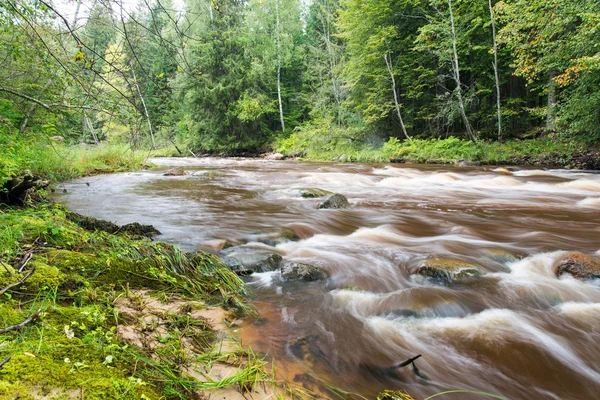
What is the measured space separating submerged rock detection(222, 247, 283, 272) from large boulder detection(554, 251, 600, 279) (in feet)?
10.9

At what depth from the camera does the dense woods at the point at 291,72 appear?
2572 millimetres

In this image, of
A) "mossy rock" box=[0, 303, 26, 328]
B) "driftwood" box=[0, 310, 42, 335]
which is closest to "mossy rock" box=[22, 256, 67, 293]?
"mossy rock" box=[0, 303, 26, 328]

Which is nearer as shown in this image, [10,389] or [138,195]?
[10,389]

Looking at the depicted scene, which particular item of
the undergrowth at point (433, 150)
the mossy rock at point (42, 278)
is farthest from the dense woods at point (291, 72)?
the mossy rock at point (42, 278)

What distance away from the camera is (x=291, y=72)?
31.4 meters

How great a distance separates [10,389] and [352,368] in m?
1.79

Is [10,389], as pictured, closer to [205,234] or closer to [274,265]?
[274,265]

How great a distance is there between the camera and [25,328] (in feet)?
4.87

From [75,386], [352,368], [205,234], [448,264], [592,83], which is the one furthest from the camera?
[592,83]

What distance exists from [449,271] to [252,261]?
7.41 ft

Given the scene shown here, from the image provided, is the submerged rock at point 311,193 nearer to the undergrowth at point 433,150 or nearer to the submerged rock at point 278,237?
the submerged rock at point 278,237

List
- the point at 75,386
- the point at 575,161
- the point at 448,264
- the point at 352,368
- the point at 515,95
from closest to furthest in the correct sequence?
the point at 75,386, the point at 352,368, the point at 448,264, the point at 575,161, the point at 515,95

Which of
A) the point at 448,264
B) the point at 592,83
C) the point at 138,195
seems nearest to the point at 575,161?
the point at 592,83

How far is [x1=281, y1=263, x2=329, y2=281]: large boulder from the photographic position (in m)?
3.57
